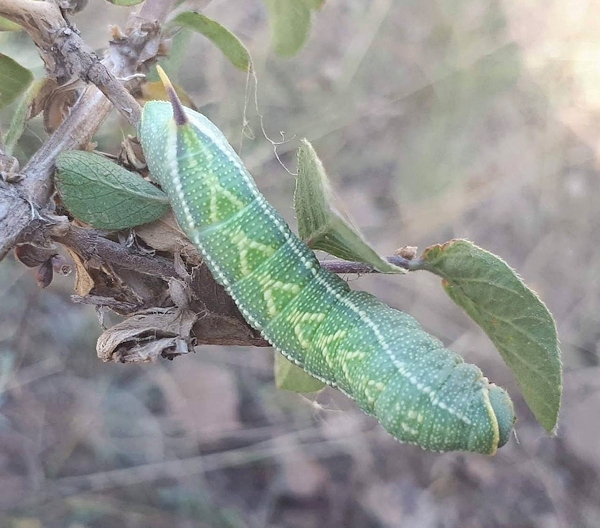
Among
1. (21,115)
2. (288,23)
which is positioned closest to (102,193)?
(21,115)

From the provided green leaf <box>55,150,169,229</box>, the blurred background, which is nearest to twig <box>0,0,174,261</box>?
green leaf <box>55,150,169,229</box>

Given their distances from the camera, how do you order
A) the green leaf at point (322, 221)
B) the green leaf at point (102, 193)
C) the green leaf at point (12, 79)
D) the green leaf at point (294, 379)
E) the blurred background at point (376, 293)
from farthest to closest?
the blurred background at point (376, 293) < the green leaf at point (294, 379) < the green leaf at point (12, 79) < the green leaf at point (102, 193) < the green leaf at point (322, 221)

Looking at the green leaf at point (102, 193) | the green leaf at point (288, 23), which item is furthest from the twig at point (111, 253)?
the green leaf at point (288, 23)

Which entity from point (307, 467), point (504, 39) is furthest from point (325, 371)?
point (504, 39)

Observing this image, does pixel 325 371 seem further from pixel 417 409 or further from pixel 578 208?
pixel 578 208

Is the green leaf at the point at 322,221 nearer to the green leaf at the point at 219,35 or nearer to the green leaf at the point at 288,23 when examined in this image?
the green leaf at the point at 219,35

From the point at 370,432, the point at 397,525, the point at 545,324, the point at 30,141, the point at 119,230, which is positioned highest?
the point at 545,324

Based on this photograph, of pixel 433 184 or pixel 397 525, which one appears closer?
pixel 397 525
